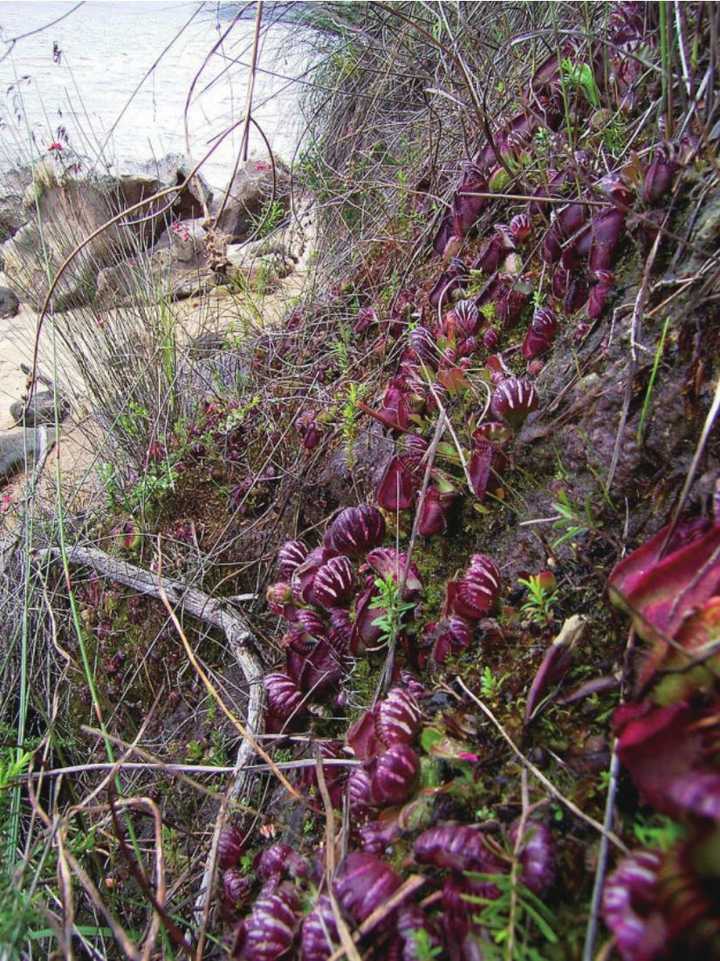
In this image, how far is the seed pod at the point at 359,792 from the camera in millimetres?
1071

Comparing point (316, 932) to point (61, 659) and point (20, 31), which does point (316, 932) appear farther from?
point (20, 31)

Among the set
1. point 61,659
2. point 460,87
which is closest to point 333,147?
point 460,87

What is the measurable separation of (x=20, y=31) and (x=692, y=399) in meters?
10.7

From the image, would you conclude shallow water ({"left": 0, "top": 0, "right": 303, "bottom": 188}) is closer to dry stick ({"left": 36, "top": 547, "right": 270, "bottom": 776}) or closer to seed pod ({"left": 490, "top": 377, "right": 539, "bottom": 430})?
dry stick ({"left": 36, "top": 547, "right": 270, "bottom": 776})

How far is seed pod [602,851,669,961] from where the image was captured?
0.57 meters

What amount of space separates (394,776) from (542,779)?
0.79 feet

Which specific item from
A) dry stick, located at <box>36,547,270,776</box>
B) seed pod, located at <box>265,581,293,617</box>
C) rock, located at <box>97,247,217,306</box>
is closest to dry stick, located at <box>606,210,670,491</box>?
seed pod, located at <box>265,581,293,617</box>

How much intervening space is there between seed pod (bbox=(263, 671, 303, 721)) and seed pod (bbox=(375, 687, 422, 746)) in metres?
0.36

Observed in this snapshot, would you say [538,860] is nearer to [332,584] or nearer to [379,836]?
[379,836]

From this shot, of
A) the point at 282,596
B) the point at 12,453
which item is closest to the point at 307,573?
the point at 282,596

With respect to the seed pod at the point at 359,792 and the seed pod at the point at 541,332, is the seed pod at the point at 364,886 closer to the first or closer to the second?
the seed pod at the point at 359,792

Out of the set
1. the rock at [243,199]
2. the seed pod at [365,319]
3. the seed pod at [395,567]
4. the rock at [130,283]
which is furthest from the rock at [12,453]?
the seed pod at [395,567]

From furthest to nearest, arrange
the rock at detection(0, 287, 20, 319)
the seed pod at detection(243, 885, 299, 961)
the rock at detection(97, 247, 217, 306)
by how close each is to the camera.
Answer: the rock at detection(0, 287, 20, 319) → the rock at detection(97, 247, 217, 306) → the seed pod at detection(243, 885, 299, 961)

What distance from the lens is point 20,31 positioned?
8.48m
